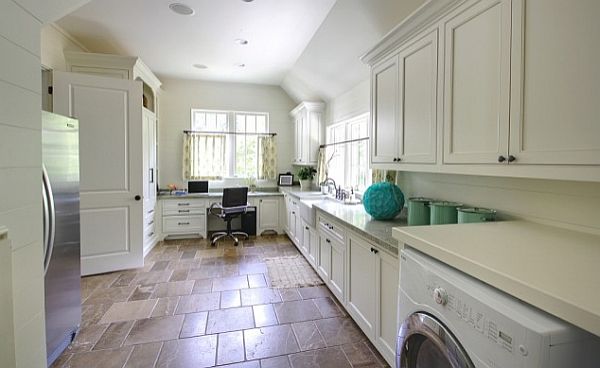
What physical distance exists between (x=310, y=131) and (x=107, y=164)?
9.75 feet

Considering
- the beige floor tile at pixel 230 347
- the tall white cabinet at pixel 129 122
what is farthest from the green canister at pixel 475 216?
the tall white cabinet at pixel 129 122

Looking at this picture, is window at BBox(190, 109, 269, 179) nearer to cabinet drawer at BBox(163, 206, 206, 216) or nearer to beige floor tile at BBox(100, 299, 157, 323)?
cabinet drawer at BBox(163, 206, 206, 216)

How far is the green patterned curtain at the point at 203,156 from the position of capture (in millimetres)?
5367

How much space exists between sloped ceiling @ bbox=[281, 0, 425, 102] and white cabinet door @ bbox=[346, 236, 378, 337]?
1746 millimetres

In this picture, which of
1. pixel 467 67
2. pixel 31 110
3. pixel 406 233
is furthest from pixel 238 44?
pixel 406 233

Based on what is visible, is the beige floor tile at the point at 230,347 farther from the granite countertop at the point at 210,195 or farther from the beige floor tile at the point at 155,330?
the granite countertop at the point at 210,195

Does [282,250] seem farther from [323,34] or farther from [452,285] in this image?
[452,285]

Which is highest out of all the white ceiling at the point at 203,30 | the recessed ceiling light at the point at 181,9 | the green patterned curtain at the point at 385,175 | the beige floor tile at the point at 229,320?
the white ceiling at the point at 203,30

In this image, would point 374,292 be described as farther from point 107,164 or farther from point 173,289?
point 107,164

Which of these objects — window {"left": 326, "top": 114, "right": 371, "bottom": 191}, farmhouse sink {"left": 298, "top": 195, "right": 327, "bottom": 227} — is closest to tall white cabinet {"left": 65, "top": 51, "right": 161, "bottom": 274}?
farmhouse sink {"left": 298, "top": 195, "right": 327, "bottom": 227}

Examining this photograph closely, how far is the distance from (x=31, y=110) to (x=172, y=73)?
3.98 metres

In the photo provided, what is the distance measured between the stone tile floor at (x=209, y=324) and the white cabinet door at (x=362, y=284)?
17cm

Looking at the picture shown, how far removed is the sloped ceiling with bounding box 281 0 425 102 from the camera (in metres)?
2.30

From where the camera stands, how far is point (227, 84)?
559 centimetres
